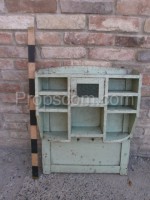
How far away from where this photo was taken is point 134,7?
59.5 inches

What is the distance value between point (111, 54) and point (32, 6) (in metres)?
0.65

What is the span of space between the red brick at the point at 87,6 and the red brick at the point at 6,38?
1.43 feet

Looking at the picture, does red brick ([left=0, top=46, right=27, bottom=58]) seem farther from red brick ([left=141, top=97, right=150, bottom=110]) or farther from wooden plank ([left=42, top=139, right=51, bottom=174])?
red brick ([left=141, top=97, right=150, bottom=110])

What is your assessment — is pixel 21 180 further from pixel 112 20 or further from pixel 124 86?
pixel 112 20

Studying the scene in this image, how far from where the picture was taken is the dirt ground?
→ 5.03 feet

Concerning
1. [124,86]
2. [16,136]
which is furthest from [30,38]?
[16,136]

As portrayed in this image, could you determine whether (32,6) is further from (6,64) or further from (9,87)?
(9,87)

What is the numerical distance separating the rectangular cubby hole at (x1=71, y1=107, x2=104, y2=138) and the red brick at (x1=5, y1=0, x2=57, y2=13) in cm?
72

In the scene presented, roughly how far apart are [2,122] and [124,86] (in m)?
1.05

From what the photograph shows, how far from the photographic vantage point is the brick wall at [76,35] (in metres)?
1.52

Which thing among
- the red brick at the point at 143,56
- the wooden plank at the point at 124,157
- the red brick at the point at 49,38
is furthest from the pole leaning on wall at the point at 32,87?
the red brick at the point at 143,56

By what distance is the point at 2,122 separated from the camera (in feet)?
6.14

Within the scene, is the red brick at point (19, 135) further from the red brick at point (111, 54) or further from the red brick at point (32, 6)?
the red brick at point (32, 6)

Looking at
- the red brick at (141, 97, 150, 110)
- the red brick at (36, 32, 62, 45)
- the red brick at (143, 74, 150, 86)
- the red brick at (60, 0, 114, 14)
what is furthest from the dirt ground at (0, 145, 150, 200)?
the red brick at (60, 0, 114, 14)
